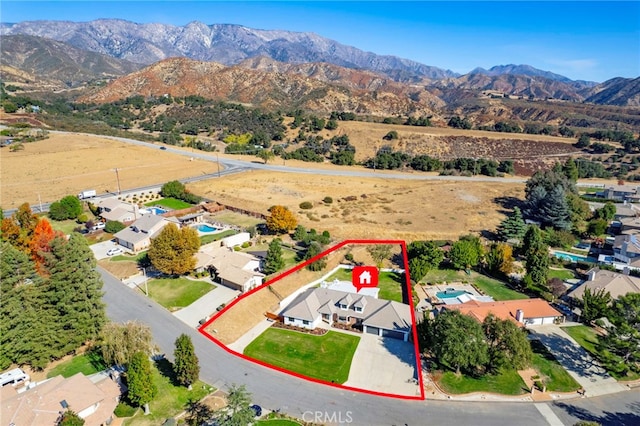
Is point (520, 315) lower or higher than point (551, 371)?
higher

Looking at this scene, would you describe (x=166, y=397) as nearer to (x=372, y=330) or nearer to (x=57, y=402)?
(x=57, y=402)

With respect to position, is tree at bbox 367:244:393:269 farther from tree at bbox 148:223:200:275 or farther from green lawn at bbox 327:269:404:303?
tree at bbox 148:223:200:275

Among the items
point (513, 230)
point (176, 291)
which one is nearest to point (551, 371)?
point (513, 230)

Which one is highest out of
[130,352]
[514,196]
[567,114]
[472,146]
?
[567,114]

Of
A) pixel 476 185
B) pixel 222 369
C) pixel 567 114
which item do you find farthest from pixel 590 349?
pixel 567 114

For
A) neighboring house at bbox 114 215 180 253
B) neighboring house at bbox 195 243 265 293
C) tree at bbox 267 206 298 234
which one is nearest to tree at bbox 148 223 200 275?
neighboring house at bbox 195 243 265 293

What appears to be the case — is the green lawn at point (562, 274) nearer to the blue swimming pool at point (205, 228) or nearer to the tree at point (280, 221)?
the tree at point (280, 221)

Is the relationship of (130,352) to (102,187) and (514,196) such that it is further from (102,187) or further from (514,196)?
(514,196)
